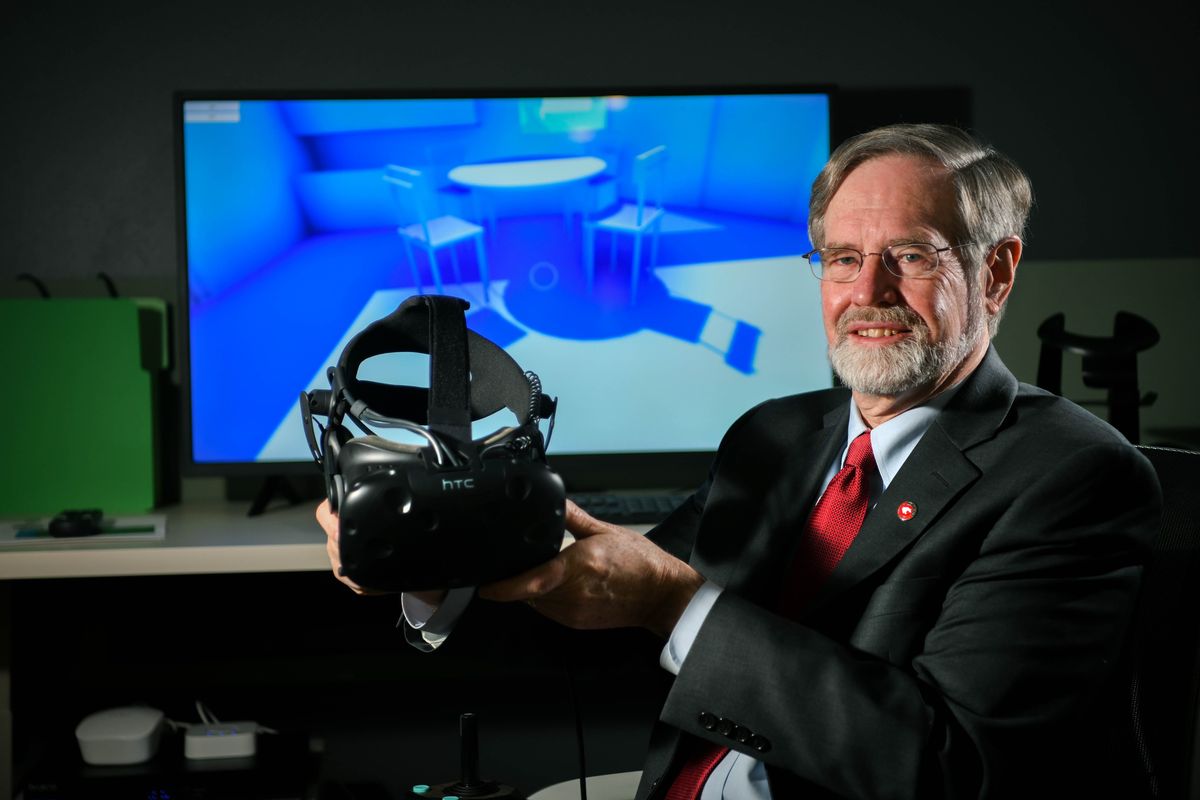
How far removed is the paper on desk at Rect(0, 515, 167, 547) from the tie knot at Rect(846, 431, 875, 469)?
1126 millimetres

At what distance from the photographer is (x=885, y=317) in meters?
1.24

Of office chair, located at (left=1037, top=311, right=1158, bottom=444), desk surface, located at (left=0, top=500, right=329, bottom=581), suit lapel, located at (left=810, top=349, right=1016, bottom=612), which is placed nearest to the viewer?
suit lapel, located at (left=810, top=349, right=1016, bottom=612)

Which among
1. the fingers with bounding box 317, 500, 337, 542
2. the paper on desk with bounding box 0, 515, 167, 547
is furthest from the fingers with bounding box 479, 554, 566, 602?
the paper on desk with bounding box 0, 515, 167, 547

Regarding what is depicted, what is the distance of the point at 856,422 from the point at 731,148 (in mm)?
979

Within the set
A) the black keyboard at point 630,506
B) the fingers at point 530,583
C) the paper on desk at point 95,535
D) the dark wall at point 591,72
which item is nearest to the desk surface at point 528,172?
the dark wall at point 591,72

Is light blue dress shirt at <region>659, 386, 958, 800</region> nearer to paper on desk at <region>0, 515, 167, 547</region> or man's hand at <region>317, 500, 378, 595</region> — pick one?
man's hand at <region>317, 500, 378, 595</region>

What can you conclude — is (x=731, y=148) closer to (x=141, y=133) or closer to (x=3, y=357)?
(x=141, y=133)

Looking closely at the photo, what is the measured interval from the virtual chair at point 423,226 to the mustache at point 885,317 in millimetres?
998

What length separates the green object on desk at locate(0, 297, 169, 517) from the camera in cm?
211

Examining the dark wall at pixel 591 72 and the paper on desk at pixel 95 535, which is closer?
the paper on desk at pixel 95 535

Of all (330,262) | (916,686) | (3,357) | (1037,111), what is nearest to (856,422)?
(916,686)

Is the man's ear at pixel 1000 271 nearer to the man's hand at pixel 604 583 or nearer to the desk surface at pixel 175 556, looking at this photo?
the man's hand at pixel 604 583

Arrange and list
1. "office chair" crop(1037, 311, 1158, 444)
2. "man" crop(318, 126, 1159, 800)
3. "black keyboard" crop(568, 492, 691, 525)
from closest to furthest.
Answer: "man" crop(318, 126, 1159, 800), "black keyboard" crop(568, 492, 691, 525), "office chair" crop(1037, 311, 1158, 444)

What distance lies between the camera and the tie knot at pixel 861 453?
123 cm
